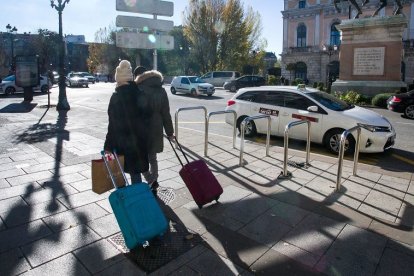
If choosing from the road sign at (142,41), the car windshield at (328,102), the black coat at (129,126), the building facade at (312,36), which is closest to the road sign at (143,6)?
the road sign at (142,41)

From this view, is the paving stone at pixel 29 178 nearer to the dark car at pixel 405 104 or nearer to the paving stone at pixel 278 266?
the paving stone at pixel 278 266

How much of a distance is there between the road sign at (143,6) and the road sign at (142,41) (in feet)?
2.45

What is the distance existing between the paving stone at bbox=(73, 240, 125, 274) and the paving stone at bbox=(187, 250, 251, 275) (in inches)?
28.6

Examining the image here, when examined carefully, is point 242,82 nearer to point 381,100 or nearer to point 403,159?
point 381,100

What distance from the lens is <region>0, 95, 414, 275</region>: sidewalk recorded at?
10.4 feet

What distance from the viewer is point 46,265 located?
313cm

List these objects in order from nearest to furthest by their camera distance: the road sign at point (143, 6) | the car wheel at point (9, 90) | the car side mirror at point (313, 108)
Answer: the car side mirror at point (313, 108), the road sign at point (143, 6), the car wheel at point (9, 90)

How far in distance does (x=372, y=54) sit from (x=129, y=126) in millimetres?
18870

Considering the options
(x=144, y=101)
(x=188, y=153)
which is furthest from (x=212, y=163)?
(x=144, y=101)

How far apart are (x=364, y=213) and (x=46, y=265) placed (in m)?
3.72

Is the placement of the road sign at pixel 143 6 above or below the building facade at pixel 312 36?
below

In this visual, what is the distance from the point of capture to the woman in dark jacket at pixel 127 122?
3914 mm

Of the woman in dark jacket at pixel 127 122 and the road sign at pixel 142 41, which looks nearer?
the woman in dark jacket at pixel 127 122

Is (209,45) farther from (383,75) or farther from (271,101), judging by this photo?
(271,101)
